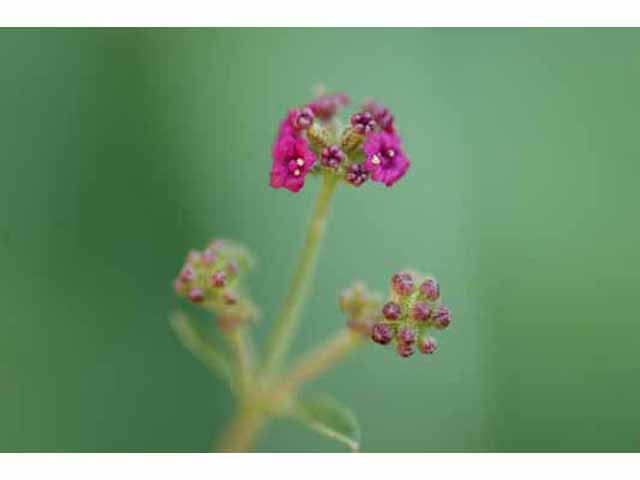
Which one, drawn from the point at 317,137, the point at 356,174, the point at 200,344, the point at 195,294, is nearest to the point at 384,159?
the point at 356,174

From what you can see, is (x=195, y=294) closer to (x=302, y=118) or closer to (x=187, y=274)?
(x=187, y=274)

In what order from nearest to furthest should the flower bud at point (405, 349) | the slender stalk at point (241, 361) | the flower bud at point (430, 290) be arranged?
the flower bud at point (405, 349) < the flower bud at point (430, 290) < the slender stalk at point (241, 361)

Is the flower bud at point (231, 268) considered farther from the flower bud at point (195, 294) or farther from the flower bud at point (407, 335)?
the flower bud at point (407, 335)

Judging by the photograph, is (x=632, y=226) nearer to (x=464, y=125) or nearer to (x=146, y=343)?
(x=464, y=125)

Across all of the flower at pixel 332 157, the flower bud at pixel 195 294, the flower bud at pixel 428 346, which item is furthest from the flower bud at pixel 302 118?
the flower bud at pixel 428 346

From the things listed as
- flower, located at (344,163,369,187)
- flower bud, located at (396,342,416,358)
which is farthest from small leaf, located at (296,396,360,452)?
flower, located at (344,163,369,187)

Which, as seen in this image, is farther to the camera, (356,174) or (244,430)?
(244,430)
